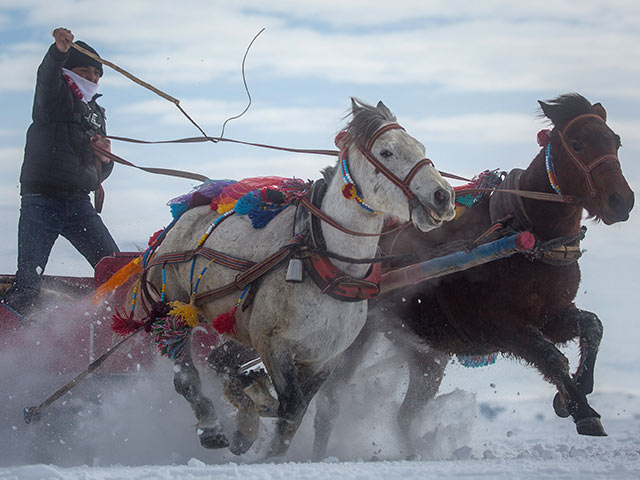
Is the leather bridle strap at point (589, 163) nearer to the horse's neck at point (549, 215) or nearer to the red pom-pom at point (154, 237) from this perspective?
the horse's neck at point (549, 215)

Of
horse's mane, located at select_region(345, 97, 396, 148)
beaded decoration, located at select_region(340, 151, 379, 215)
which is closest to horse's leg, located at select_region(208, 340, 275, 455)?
beaded decoration, located at select_region(340, 151, 379, 215)

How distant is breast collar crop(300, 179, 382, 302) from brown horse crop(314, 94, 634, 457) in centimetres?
105

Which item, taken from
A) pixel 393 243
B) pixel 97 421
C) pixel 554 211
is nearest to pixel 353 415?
pixel 393 243

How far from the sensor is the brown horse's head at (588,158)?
521 centimetres

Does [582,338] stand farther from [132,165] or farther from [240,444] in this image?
[132,165]

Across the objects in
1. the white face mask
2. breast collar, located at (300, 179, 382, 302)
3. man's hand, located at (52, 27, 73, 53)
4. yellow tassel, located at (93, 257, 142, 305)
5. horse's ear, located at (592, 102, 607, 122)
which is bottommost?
yellow tassel, located at (93, 257, 142, 305)

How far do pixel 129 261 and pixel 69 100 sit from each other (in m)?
1.23

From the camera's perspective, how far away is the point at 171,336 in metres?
5.59

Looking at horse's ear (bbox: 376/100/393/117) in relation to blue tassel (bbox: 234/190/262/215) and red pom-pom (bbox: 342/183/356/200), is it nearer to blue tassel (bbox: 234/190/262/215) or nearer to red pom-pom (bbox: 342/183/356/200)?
red pom-pom (bbox: 342/183/356/200)

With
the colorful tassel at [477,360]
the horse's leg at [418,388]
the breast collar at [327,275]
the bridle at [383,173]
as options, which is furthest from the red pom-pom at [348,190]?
the horse's leg at [418,388]

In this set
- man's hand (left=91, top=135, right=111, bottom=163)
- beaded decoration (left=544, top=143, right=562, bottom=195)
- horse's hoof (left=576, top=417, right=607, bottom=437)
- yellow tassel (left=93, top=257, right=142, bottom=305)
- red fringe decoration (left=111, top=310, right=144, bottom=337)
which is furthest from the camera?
man's hand (left=91, top=135, right=111, bottom=163)

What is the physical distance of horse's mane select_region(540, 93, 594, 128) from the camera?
5602 millimetres

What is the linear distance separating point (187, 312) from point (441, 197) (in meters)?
1.85

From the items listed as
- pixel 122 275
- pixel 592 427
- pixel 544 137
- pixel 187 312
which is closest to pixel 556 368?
pixel 592 427
